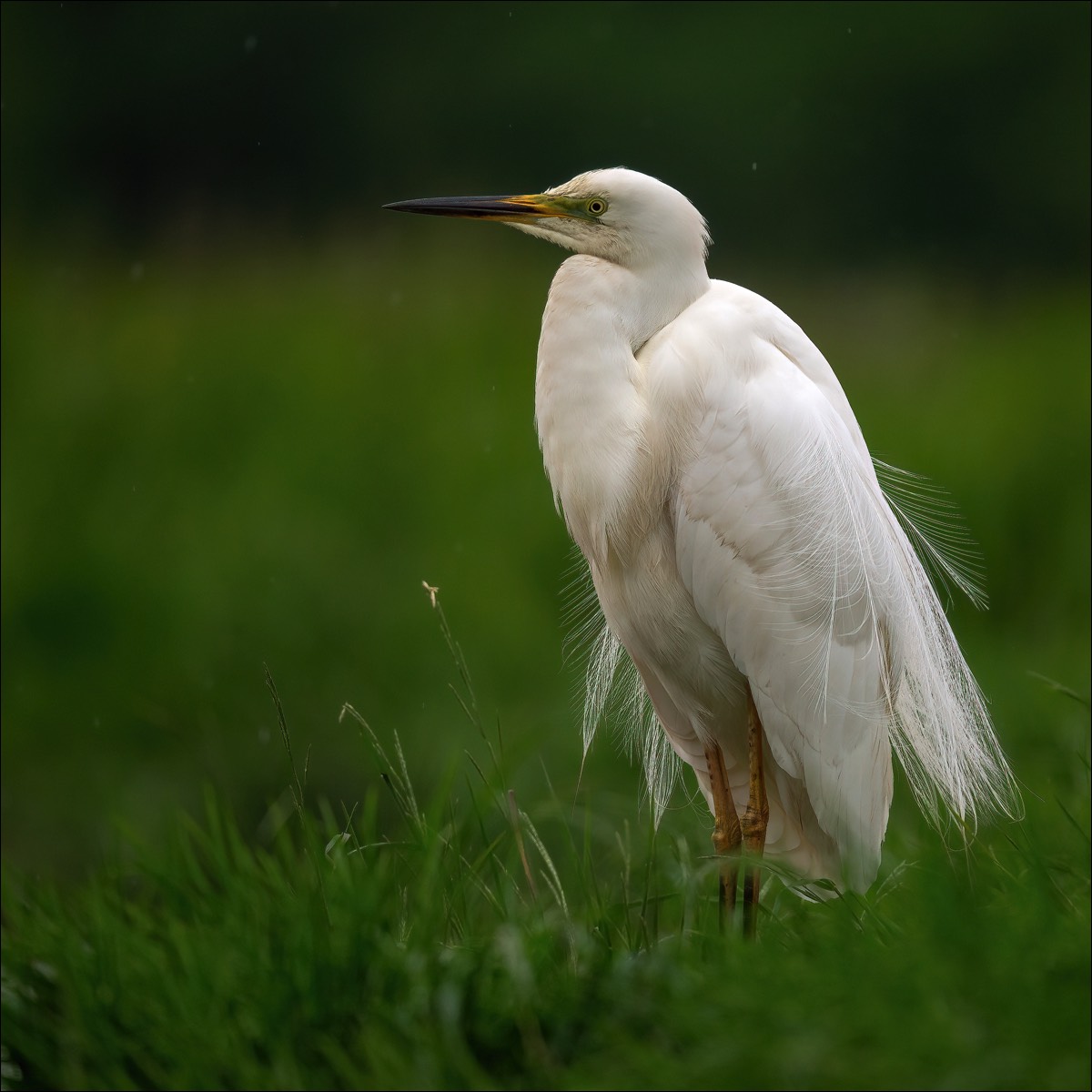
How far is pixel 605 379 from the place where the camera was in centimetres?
206

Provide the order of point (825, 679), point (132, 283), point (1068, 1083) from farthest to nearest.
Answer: point (132, 283) < point (825, 679) < point (1068, 1083)

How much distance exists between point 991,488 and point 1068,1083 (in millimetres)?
4568

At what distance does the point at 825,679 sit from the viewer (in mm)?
2074

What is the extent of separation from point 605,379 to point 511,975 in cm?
91

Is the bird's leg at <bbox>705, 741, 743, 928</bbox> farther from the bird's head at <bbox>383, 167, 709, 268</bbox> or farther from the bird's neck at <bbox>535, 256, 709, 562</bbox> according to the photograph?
the bird's head at <bbox>383, 167, 709, 268</bbox>

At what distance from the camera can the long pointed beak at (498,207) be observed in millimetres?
2125

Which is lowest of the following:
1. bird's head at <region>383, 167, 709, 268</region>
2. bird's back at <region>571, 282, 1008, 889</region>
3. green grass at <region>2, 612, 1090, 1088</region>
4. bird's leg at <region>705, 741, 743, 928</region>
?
bird's leg at <region>705, 741, 743, 928</region>

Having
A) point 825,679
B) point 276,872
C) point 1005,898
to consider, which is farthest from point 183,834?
point 1005,898

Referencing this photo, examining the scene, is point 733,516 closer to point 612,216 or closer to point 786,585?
point 786,585

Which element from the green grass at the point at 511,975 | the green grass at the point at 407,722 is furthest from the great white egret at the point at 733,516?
the green grass at the point at 511,975

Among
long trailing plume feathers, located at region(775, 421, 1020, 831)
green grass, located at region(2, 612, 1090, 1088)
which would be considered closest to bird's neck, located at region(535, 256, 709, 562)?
long trailing plume feathers, located at region(775, 421, 1020, 831)

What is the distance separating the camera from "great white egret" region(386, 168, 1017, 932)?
206cm

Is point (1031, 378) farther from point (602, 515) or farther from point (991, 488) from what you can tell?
point (602, 515)

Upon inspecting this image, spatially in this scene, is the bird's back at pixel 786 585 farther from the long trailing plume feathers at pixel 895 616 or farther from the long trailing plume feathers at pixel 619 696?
the long trailing plume feathers at pixel 619 696
